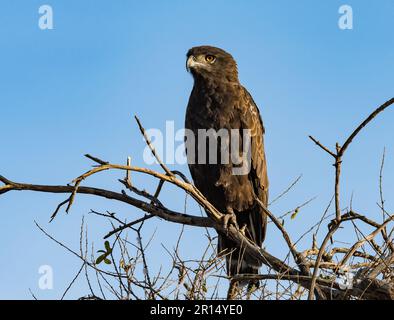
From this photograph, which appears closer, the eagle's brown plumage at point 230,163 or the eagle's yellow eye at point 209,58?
the eagle's brown plumage at point 230,163

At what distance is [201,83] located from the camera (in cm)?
886

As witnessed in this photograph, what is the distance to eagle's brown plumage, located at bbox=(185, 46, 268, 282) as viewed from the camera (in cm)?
830

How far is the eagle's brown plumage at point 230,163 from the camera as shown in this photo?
8.30 m

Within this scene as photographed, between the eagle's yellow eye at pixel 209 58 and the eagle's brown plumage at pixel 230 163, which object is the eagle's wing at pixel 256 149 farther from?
the eagle's yellow eye at pixel 209 58

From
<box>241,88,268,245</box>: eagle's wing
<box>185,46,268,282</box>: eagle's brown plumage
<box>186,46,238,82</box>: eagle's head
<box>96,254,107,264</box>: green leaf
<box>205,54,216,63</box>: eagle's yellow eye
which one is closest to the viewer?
<box>96,254,107,264</box>: green leaf

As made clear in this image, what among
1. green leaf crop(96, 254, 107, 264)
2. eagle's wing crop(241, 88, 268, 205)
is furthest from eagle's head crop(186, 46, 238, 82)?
green leaf crop(96, 254, 107, 264)

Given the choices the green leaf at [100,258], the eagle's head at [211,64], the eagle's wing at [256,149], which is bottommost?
the green leaf at [100,258]

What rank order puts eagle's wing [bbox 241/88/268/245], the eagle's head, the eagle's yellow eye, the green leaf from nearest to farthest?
the green leaf, eagle's wing [bbox 241/88/268/245], the eagle's head, the eagle's yellow eye

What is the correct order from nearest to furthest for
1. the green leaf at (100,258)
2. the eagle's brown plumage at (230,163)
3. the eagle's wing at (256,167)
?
the green leaf at (100,258) → the eagle's brown plumage at (230,163) → the eagle's wing at (256,167)

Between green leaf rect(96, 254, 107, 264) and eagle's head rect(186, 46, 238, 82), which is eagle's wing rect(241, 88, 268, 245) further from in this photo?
green leaf rect(96, 254, 107, 264)

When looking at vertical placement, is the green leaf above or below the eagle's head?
below

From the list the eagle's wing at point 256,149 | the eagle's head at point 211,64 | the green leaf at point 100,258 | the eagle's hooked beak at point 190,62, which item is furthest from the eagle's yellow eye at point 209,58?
the green leaf at point 100,258

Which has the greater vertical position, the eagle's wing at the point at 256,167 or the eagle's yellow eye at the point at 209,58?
the eagle's yellow eye at the point at 209,58
